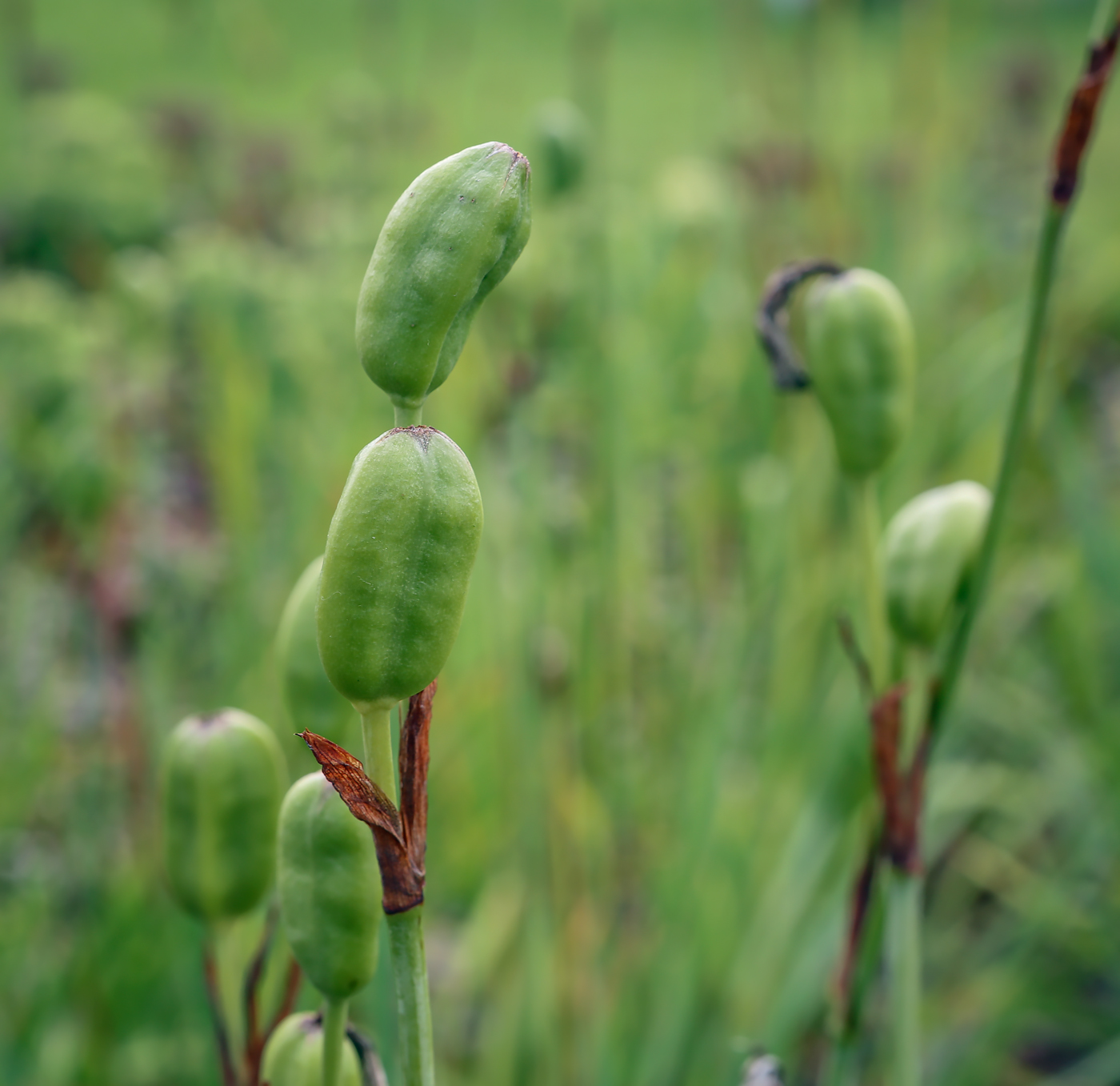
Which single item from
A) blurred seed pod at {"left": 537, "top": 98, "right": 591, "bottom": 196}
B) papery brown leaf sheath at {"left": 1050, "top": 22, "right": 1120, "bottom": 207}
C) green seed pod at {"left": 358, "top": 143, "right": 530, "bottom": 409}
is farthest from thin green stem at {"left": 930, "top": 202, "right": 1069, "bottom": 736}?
blurred seed pod at {"left": 537, "top": 98, "right": 591, "bottom": 196}

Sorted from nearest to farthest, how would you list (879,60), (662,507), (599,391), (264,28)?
(599,391), (264,28), (662,507), (879,60)

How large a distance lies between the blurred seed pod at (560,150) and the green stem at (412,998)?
0.45 meters

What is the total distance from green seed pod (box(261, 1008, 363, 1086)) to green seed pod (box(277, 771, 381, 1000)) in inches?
0.8

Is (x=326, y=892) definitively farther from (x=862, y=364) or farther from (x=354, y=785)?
(x=862, y=364)

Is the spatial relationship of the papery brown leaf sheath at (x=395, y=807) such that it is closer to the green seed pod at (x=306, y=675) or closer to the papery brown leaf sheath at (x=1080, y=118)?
the green seed pod at (x=306, y=675)

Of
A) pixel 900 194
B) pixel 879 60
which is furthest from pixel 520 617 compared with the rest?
pixel 879 60

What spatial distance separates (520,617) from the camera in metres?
0.58

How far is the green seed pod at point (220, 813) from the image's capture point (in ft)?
0.79

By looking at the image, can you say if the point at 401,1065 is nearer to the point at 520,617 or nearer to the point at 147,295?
the point at 520,617

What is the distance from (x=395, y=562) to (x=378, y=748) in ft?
0.09

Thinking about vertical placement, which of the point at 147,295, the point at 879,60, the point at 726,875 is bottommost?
the point at 726,875

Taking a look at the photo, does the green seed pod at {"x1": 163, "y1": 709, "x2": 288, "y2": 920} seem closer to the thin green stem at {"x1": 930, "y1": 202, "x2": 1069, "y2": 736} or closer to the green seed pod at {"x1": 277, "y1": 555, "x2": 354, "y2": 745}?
the green seed pod at {"x1": 277, "y1": 555, "x2": 354, "y2": 745}

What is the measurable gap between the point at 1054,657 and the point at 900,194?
947 millimetres

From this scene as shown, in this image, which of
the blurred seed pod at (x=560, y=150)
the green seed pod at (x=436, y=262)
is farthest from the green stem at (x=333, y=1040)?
the blurred seed pod at (x=560, y=150)
